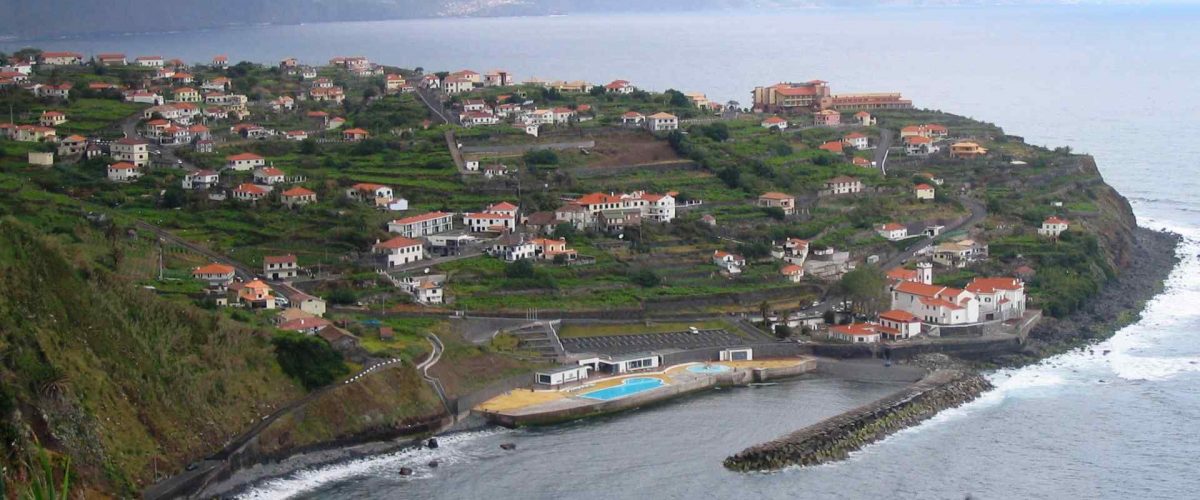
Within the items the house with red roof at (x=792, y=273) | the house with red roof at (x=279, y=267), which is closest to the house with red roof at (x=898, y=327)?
the house with red roof at (x=792, y=273)

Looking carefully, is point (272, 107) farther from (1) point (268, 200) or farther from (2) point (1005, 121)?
(2) point (1005, 121)

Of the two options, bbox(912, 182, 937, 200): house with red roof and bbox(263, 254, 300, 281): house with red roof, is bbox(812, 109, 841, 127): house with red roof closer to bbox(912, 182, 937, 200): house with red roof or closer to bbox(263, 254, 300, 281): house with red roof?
bbox(912, 182, 937, 200): house with red roof

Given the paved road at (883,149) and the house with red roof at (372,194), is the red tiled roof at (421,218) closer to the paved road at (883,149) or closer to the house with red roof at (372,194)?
the house with red roof at (372,194)

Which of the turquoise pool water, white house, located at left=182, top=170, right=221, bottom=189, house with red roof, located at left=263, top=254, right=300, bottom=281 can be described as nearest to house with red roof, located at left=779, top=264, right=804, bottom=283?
the turquoise pool water

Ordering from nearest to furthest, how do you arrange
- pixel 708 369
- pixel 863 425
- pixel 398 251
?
pixel 863 425 → pixel 708 369 → pixel 398 251

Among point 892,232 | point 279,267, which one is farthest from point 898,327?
point 279,267

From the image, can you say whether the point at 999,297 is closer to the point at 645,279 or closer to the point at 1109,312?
the point at 1109,312

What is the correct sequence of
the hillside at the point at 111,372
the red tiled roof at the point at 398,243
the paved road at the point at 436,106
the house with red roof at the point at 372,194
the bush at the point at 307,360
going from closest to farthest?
1. the hillside at the point at 111,372
2. the bush at the point at 307,360
3. the red tiled roof at the point at 398,243
4. the house with red roof at the point at 372,194
5. the paved road at the point at 436,106
